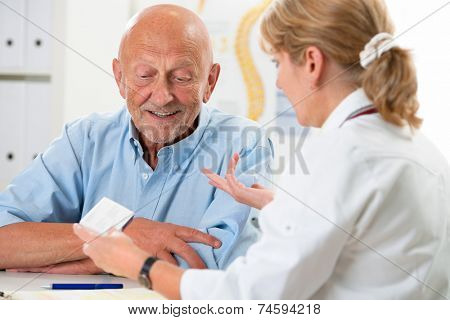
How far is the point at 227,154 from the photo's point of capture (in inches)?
62.4

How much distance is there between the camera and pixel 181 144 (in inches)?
62.1

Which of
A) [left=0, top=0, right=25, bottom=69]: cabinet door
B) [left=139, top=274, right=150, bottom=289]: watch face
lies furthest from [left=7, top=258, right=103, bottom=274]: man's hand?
[left=0, top=0, right=25, bottom=69]: cabinet door

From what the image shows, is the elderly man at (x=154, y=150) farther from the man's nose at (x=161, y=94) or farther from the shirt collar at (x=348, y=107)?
the shirt collar at (x=348, y=107)

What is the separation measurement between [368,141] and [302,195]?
120mm

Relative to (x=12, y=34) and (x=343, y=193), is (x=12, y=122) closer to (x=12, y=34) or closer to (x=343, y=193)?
(x=12, y=34)

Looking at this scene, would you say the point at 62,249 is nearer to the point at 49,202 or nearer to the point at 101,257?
the point at 49,202

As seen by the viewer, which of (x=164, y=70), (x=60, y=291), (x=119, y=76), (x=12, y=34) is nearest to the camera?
(x=60, y=291)

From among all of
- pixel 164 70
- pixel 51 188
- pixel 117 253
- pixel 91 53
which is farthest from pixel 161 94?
pixel 91 53

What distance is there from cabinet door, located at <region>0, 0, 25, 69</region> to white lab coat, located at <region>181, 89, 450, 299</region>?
2.24 metres

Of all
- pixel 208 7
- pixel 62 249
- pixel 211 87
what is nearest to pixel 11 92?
pixel 208 7

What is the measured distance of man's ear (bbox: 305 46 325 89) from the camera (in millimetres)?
983

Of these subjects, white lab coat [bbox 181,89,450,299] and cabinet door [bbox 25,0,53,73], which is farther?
cabinet door [bbox 25,0,53,73]

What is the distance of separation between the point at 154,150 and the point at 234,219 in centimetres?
32

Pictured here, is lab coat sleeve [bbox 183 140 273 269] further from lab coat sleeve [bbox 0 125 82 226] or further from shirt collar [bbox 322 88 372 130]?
shirt collar [bbox 322 88 372 130]
